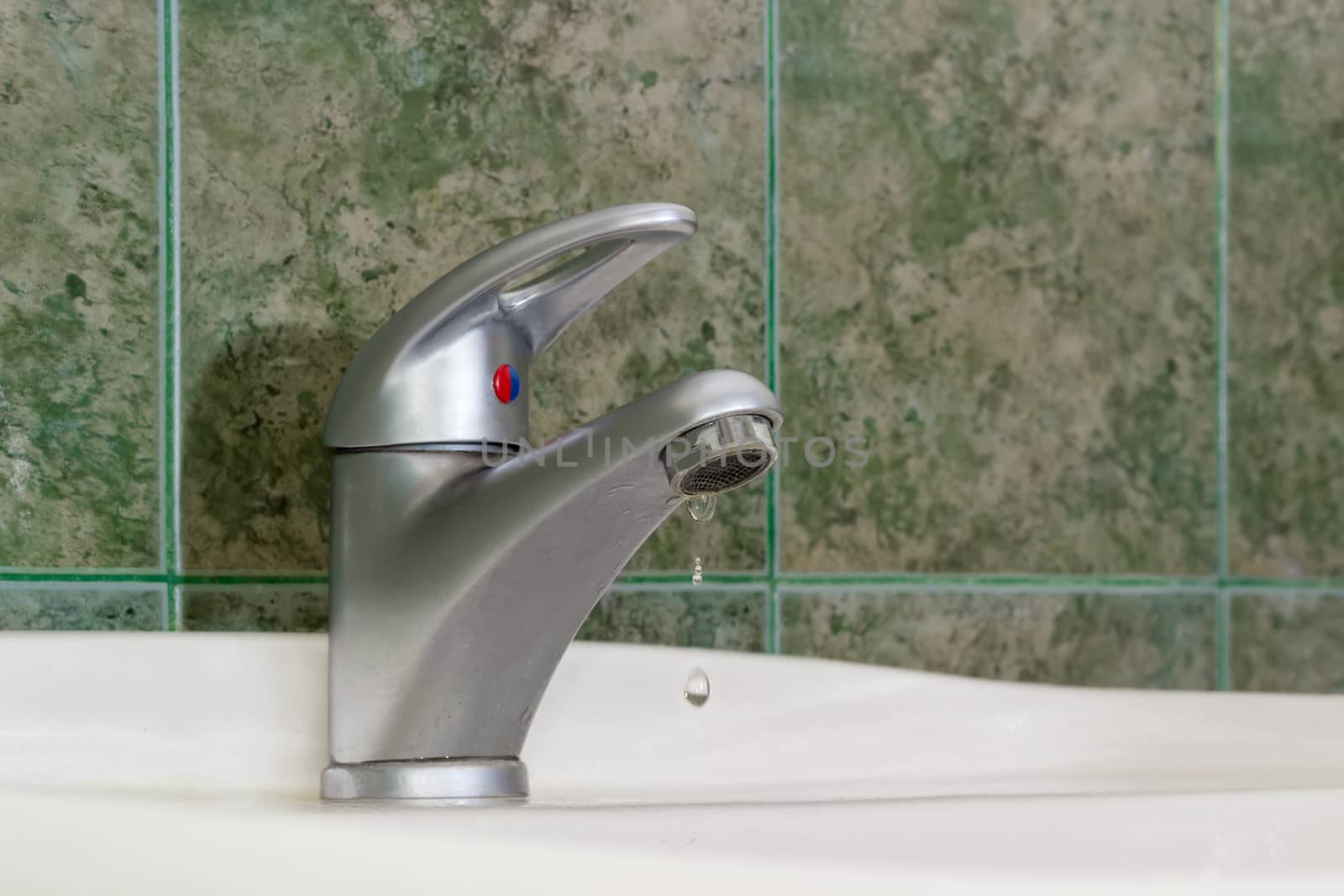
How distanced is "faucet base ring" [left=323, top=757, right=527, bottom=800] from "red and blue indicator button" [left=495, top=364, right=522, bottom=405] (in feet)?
0.45

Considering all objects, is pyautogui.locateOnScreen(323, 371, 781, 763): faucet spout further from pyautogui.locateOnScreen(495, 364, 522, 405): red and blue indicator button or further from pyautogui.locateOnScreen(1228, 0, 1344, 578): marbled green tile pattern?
pyautogui.locateOnScreen(1228, 0, 1344, 578): marbled green tile pattern

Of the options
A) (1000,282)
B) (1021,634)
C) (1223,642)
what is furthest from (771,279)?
(1223,642)

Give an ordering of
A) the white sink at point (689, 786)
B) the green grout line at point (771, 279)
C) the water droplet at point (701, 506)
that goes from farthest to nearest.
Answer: the green grout line at point (771, 279), the water droplet at point (701, 506), the white sink at point (689, 786)

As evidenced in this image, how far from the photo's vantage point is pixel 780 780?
1.98ft

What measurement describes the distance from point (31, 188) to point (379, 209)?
16cm

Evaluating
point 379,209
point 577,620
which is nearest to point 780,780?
point 577,620

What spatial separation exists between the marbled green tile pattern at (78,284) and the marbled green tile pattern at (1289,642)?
0.62 meters

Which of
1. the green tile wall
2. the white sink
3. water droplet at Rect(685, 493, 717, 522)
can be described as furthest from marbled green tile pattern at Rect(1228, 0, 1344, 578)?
water droplet at Rect(685, 493, 717, 522)

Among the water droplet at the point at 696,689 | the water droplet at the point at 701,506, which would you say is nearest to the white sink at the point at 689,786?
the water droplet at the point at 696,689

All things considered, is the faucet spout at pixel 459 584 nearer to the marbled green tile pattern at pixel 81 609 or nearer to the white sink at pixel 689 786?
the white sink at pixel 689 786

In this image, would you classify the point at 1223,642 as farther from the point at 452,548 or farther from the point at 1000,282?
the point at 452,548

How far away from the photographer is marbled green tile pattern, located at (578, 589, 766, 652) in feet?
2.24

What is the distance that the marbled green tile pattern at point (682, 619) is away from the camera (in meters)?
0.68

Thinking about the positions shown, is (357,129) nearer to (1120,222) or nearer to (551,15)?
(551,15)
